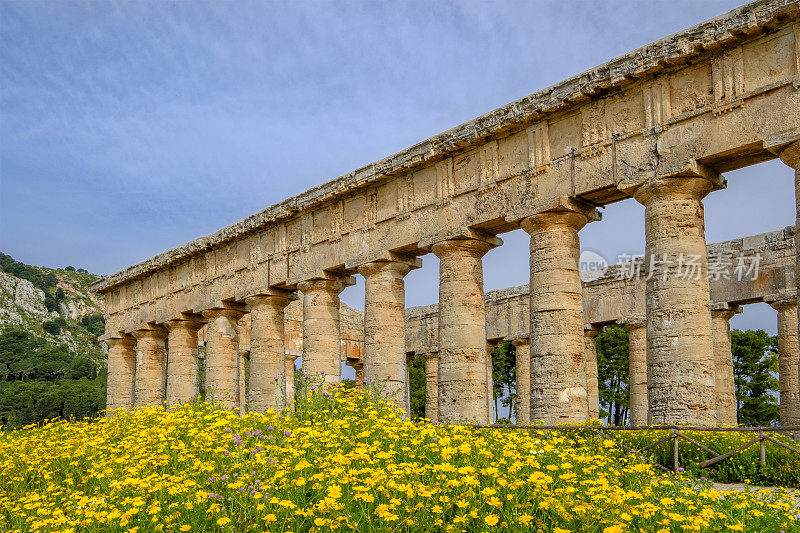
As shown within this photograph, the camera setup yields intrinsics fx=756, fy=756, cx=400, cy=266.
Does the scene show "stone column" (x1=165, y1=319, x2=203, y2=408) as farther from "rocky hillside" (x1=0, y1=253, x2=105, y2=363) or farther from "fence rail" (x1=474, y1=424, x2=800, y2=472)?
"rocky hillside" (x1=0, y1=253, x2=105, y2=363)

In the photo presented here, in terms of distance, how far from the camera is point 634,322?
982 inches

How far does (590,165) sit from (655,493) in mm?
9241

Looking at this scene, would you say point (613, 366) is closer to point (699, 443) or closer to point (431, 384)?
point (431, 384)

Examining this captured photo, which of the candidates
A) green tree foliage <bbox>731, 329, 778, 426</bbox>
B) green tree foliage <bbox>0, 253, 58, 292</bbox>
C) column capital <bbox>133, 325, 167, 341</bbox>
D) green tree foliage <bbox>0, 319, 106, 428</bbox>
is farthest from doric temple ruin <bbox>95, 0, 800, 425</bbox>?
green tree foliage <bbox>0, 253, 58, 292</bbox>

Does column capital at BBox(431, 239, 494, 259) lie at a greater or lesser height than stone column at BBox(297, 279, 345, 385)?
greater

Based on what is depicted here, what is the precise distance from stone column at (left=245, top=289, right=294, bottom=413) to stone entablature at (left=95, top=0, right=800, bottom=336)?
0.64 meters

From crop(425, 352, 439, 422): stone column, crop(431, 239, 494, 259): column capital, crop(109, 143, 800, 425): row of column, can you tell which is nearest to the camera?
crop(109, 143, 800, 425): row of column

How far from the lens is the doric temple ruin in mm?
14156

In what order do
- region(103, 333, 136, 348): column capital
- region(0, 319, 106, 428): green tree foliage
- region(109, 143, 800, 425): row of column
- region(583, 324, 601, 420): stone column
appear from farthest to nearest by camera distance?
1. region(0, 319, 106, 428): green tree foliage
2. region(103, 333, 136, 348): column capital
3. region(583, 324, 601, 420): stone column
4. region(109, 143, 800, 425): row of column

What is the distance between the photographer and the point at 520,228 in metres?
17.9

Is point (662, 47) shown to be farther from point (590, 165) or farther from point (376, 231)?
point (376, 231)

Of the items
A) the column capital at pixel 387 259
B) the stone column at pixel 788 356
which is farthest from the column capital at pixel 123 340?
the stone column at pixel 788 356

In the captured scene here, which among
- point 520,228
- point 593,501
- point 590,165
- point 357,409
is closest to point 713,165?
point 590,165

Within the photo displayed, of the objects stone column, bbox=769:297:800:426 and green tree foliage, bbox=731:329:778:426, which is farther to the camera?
green tree foliage, bbox=731:329:778:426
